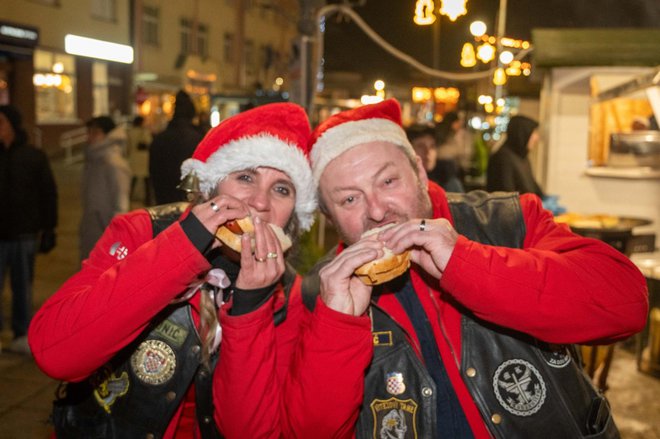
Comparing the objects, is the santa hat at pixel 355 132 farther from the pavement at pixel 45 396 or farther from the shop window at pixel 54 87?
the shop window at pixel 54 87

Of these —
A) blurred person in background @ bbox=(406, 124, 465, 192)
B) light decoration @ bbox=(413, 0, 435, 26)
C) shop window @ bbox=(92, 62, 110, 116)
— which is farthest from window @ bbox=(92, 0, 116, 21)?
blurred person in background @ bbox=(406, 124, 465, 192)

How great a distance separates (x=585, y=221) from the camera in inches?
305

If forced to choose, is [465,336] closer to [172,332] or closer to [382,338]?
→ [382,338]

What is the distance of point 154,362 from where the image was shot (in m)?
2.57

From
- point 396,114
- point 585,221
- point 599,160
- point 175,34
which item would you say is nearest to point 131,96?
point 175,34

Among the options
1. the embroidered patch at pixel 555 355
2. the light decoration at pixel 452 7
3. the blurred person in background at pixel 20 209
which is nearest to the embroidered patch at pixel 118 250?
the embroidered patch at pixel 555 355

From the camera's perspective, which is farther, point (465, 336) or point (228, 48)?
point (228, 48)

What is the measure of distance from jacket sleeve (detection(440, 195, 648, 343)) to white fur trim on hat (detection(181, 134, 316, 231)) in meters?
0.87

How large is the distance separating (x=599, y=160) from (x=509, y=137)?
3069mm

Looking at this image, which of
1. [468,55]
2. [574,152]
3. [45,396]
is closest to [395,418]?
[45,396]

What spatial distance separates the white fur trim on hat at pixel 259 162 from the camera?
286 cm

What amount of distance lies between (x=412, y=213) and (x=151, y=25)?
122 feet

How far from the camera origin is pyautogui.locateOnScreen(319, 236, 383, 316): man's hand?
2.38 m

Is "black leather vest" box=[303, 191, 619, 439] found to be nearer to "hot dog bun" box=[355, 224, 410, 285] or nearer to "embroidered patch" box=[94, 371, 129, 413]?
"hot dog bun" box=[355, 224, 410, 285]
